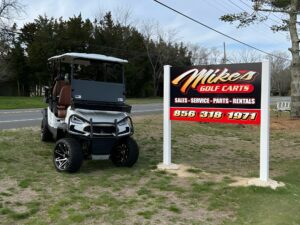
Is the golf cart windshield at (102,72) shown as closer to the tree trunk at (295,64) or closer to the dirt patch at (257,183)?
the dirt patch at (257,183)

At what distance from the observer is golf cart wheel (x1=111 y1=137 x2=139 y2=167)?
836 cm

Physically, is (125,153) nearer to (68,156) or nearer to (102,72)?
(68,156)

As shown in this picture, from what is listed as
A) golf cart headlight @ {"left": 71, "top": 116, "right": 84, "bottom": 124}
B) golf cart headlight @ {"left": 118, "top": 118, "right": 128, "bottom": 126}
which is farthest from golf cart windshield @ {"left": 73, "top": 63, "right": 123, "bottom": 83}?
golf cart headlight @ {"left": 71, "top": 116, "right": 84, "bottom": 124}

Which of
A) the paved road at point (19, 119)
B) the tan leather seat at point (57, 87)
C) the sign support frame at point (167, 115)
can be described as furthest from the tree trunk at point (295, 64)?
the tan leather seat at point (57, 87)

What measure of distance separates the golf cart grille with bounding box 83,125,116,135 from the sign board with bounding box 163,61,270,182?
Result: 1420 mm

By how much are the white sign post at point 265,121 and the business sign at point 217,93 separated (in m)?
0.10

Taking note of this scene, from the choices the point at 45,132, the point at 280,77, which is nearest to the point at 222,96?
the point at 45,132

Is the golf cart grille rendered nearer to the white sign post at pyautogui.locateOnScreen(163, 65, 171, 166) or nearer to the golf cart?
the golf cart

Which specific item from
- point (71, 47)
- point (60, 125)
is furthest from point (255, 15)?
point (71, 47)

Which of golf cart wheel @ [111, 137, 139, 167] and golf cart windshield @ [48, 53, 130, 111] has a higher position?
golf cart windshield @ [48, 53, 130, 111]

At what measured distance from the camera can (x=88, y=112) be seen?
7.91 m

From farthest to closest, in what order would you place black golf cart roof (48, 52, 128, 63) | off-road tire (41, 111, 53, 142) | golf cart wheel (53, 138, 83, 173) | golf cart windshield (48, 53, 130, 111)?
off-road tire (41, 111, 53, 142)
black golf cart roof (48, 52, 128, 63)
golf cart windshield (48, 53, 130, 111)
golf cart wheel (53, 138, 83, 173)

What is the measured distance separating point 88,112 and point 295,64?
16871mm

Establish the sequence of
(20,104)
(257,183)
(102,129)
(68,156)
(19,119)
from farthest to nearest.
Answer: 1. (20,104)
2. (19,119)
3. (102,129)
4. (68,156)
5. (257,183)
